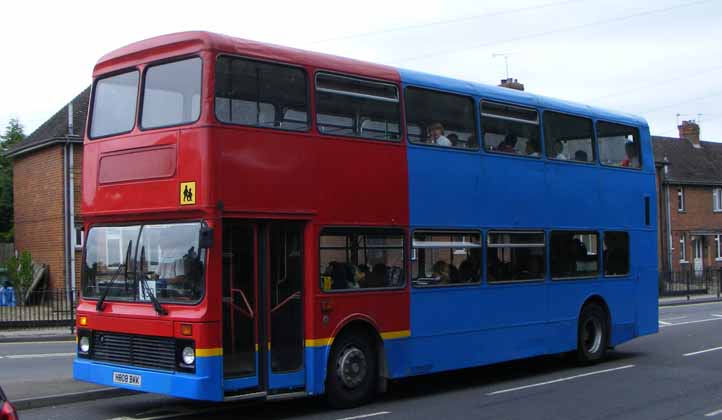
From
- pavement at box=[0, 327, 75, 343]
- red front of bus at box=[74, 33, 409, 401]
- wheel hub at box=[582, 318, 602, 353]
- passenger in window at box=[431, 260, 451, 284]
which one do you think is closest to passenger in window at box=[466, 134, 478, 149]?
passenger in window at box=[431, 260, 451, 284]

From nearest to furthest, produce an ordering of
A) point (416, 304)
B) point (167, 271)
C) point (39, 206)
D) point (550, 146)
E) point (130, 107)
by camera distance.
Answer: point (167, 271) → point (130, 107) → point (416, 304) → point (550, 146) → point (39, 206)

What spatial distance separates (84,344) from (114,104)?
3.01 m

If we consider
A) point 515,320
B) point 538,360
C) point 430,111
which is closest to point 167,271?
point 430,111

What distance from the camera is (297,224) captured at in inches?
432

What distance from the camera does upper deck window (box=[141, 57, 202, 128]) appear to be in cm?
1007

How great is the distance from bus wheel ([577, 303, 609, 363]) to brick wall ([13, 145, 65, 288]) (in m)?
23.8

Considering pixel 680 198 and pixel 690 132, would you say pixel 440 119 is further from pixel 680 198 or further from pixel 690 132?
pixel 690 132

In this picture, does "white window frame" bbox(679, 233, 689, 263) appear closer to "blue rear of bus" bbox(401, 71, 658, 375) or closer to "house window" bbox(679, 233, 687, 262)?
"house window" bbox(679, 233, 687, 262)

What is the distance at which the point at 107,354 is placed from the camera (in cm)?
1051

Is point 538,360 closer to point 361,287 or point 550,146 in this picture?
point 550,146

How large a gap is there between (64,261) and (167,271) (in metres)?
25.8

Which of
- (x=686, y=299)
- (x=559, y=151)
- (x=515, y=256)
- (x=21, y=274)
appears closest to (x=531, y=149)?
(x=559, y=151)

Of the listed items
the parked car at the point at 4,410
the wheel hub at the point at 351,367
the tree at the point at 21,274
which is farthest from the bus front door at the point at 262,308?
the tree at the point at 21,274

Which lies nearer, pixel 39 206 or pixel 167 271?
pixel 167 271
